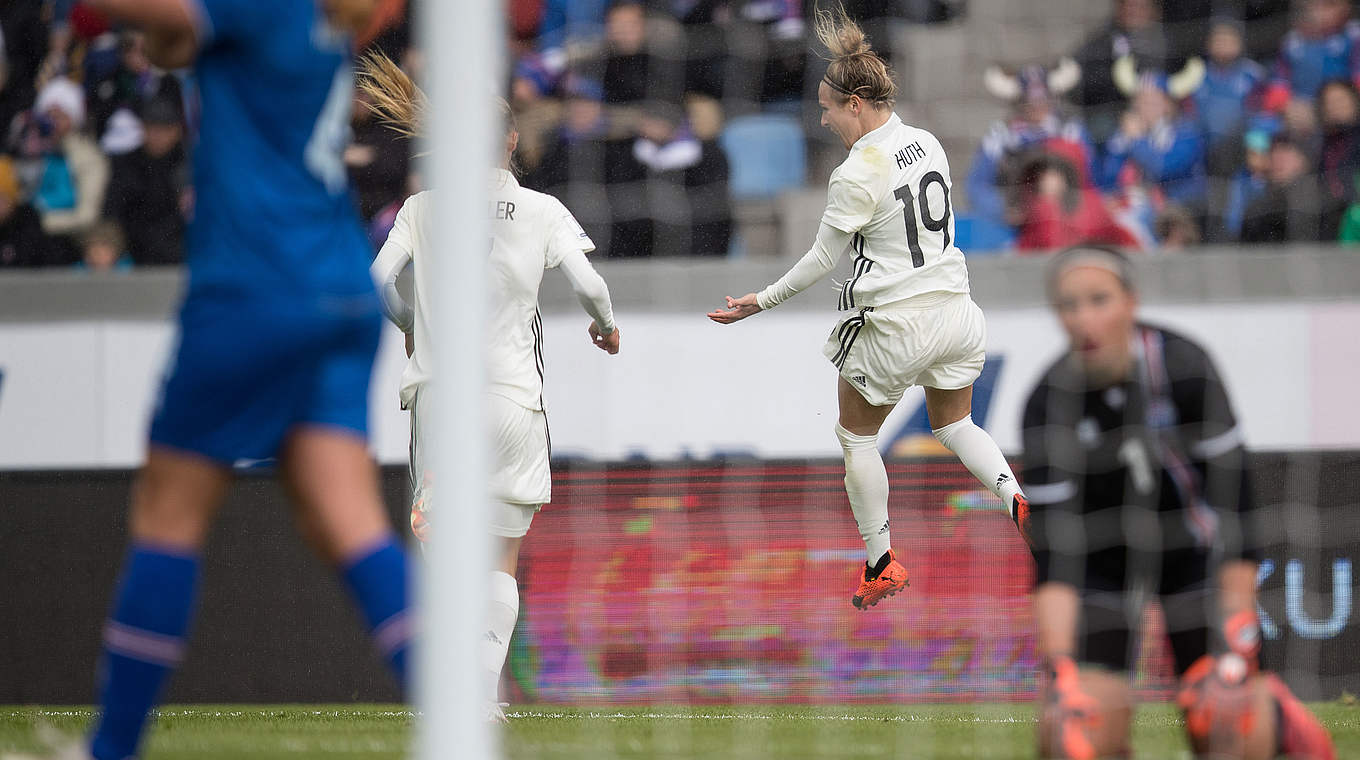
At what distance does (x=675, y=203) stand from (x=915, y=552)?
1862 millimetres

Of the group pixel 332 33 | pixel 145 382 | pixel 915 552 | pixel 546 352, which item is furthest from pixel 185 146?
pixel 332 33

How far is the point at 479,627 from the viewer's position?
2.31 metres

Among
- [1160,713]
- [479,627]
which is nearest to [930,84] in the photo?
[1160,713]

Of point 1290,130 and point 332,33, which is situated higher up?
point 332,33

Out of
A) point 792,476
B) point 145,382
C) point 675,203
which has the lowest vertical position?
point 792,476

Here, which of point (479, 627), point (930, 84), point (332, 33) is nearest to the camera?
point (479, 627)

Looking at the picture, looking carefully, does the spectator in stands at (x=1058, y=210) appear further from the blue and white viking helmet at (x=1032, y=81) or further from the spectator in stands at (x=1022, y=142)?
the blue and white viking helmet at (x=1032, y=81)

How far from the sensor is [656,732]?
505cm

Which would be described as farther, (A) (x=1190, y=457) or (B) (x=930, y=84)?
(B) (x=930, y=84)

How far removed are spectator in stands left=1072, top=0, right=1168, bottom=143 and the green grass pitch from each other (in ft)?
9.06

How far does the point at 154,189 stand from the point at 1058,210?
4153 millimetres

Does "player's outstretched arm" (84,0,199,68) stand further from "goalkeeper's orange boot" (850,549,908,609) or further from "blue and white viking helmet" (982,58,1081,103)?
"blue and white viking helmet" (982,58,1081,103)

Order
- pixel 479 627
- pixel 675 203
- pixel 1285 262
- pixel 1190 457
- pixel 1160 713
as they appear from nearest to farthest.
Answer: pixel 479 627 < pixel 1190 457 < pixel 1160 713 < pixel 1285 262 < pixel 675 203

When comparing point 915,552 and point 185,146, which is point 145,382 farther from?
point 915,552
